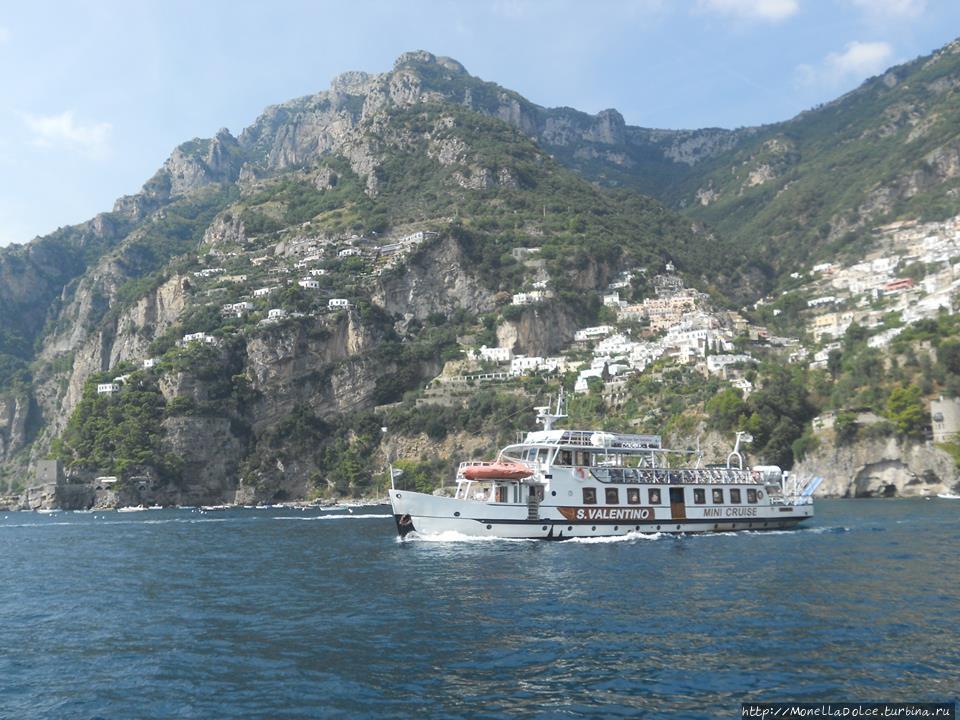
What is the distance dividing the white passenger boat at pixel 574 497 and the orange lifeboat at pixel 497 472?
0.05 m

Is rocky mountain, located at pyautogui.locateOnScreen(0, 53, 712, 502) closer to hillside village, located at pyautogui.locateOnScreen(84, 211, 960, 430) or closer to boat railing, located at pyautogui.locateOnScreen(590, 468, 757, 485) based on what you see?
hillside village, located at pyautogui.locateOnScreen(84, 211, 960, 430)

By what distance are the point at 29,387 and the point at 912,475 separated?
168358 millimetres

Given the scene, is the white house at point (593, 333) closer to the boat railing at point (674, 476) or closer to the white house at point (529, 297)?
the white house at point (529, 297)

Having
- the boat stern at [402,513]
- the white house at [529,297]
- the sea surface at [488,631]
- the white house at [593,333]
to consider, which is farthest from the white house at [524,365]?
the sea surface at [488,631]

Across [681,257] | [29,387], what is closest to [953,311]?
[681,257]

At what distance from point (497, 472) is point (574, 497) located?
4.84 metres

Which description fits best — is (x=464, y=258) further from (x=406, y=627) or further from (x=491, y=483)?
(x=406, y=627)

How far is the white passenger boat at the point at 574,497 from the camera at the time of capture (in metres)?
42.9

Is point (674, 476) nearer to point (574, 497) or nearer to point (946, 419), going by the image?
point (574, 497)

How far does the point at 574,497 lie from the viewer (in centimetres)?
4381

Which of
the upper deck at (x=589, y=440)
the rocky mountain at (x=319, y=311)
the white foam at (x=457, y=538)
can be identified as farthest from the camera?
the rocky mountain at (x=319, y=311)

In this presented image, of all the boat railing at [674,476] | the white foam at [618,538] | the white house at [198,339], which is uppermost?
the white house at [198,339]

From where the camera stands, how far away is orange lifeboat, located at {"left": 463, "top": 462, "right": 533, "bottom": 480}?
4184 cm

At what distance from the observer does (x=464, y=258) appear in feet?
480
